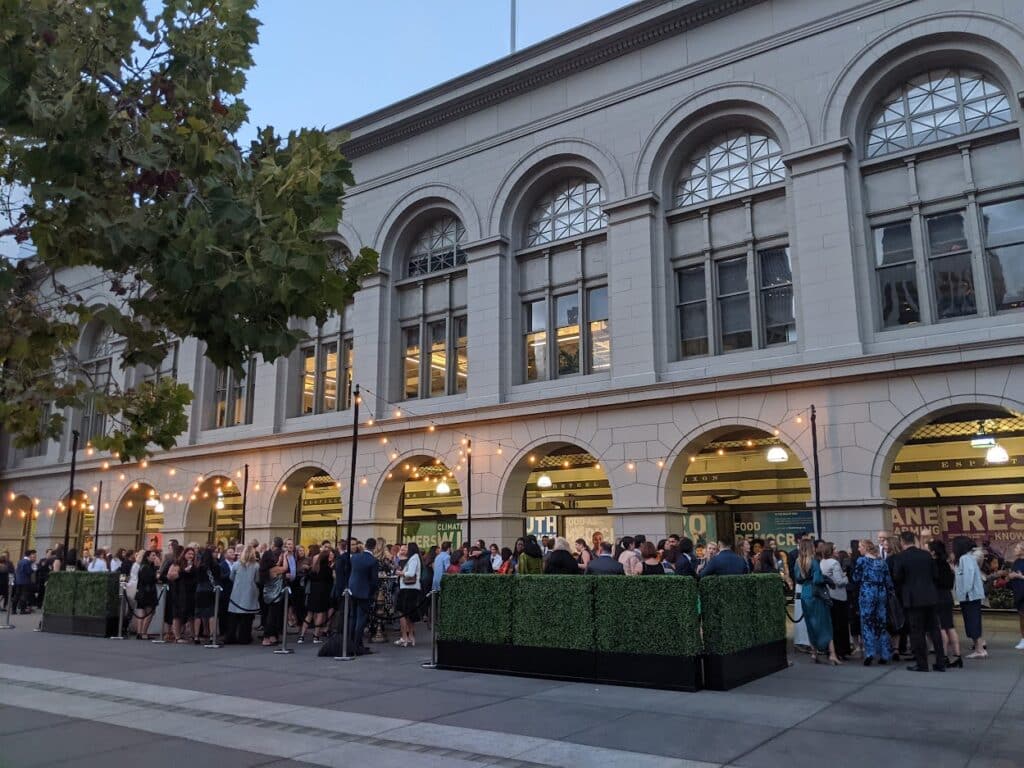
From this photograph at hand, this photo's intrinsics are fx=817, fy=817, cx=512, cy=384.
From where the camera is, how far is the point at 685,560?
13852mm

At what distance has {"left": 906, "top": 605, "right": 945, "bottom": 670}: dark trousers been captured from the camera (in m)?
11.7

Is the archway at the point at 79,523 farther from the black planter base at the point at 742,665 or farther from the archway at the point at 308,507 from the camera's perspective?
the black planter base at the point at 742,665

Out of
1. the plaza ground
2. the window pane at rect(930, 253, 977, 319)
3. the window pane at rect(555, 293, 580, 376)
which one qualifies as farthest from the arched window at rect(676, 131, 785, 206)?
the plaza ground

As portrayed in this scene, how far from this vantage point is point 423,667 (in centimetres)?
1279

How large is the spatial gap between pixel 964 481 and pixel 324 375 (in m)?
19.0

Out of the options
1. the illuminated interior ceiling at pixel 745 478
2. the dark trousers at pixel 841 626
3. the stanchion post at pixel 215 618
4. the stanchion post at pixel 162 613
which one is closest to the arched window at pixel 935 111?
the illuminated interior ceiling at pixel 745 478

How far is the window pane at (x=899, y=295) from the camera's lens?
17.4 meters

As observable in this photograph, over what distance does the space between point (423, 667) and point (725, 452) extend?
540 inches

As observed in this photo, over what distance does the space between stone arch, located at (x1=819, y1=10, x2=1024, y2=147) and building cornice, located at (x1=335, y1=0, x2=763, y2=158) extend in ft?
11.0

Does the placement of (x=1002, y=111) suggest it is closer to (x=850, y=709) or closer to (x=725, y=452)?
(x=725, y=452)

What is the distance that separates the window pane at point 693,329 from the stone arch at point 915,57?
4788 millimetres

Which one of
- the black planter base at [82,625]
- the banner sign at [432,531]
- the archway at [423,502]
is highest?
the archway at [423,502]

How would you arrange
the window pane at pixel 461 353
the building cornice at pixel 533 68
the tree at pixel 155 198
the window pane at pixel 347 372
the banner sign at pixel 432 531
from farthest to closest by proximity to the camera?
the banner sign at pixel 432 531 → the window pane at pixel 347 372 → the window pane at pixel 461 353 → the building cornice at pixel 533 68 → the tree at pixel 155 198

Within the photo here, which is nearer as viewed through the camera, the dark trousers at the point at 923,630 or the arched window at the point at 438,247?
the dark trousers at the point at 923,630
